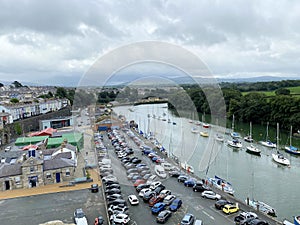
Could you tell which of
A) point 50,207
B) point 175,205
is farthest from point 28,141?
point 175,205

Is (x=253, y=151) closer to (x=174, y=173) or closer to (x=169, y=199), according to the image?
(x=174, y=173)

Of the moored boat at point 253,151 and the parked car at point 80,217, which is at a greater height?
the parked car at point 80,217

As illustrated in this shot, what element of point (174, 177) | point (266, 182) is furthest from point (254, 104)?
point (174, 177)

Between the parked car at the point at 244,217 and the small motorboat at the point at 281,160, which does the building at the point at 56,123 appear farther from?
the parked car at the point at 244,217

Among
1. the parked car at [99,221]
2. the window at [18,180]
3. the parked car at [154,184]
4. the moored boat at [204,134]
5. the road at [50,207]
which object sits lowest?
the moored boat at [204,134]

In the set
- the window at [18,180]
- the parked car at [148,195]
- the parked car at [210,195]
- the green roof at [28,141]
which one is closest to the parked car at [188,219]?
the parked car at [210,195]

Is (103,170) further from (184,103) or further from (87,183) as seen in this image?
(184,103)
